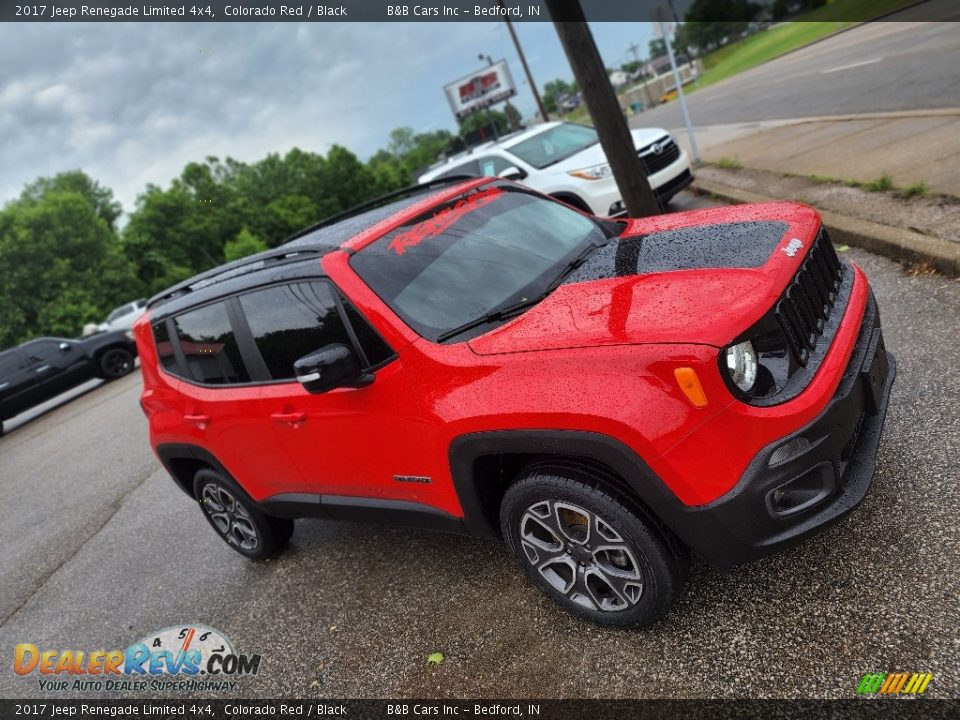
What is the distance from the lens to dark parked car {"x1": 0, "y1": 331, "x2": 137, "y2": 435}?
14805 mm

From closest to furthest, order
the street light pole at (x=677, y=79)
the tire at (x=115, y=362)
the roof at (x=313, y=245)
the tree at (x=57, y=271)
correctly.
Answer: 1. the roof at (x=313, y=245)
2. the street light pole at (x=677, y=79)
3. the tire at (x=115, y=362)
4. the tree at (x=57, y=271)

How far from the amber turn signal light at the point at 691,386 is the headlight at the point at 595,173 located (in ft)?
22.8

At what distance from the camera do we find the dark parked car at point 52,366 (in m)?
14.8

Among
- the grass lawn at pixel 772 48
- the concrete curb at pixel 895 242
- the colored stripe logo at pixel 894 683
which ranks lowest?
the grass lawn at pixel 772 48

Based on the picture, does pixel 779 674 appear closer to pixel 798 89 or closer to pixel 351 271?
pixel 351 271

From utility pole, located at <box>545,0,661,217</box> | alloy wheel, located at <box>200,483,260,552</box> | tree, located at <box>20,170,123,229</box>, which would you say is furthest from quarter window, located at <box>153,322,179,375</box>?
tree, located at <box>20,170,123,229</box>

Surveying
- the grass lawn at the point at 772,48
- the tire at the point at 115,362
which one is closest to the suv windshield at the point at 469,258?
the tire at the point at 115,362

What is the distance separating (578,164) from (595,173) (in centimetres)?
39

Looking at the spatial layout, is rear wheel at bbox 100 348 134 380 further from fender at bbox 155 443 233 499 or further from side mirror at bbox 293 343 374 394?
side mirror at bbox 293 343 374 394

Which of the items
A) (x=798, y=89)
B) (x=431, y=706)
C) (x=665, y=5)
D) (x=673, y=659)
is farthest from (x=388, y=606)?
(x=798, y=89)

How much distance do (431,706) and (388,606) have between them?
84 centimetres

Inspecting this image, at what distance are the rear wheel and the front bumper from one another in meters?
17.4

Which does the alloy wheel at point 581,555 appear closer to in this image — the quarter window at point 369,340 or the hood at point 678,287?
the hood at point 678,287

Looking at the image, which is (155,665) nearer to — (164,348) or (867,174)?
(164,348)
